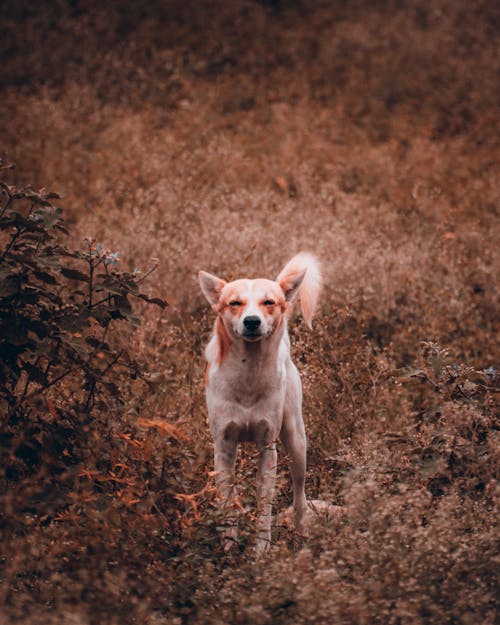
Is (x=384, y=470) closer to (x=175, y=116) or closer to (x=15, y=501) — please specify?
(x=15, y=501)

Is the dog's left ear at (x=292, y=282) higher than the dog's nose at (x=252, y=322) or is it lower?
higher

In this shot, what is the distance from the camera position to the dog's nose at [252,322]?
14.4 ft

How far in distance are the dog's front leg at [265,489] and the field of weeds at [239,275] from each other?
16 cm

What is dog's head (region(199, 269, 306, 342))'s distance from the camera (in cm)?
441

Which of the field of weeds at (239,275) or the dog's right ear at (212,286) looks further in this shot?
the dog's right ear at (212,286)

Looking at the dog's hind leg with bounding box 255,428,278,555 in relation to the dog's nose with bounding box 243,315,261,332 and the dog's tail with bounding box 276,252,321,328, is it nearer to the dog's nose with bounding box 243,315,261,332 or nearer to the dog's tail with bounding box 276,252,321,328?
the dog's nose with bounding box 243,315,261,332

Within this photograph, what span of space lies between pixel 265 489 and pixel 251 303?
1.06 metres

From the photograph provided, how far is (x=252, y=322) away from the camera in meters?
4.38

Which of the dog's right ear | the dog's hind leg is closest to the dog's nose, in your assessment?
the dog's right ear

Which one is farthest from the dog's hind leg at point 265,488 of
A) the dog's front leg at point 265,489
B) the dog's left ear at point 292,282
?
the dog's left ear at point 292,282

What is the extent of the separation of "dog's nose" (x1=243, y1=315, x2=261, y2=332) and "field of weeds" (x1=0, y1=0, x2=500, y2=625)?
1.91 feet

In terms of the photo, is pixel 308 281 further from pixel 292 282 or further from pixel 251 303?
pixel 251 303

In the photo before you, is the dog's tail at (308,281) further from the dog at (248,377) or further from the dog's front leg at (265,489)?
the dog's front leg at (265,489)

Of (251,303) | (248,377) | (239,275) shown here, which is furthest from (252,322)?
(239,275)
